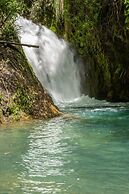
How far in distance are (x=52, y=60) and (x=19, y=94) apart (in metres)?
6.79

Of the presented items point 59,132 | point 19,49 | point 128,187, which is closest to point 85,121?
point 59,132

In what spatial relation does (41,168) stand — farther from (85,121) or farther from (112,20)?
(112,20)

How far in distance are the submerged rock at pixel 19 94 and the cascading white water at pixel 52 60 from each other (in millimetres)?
4426

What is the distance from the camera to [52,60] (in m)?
19.0

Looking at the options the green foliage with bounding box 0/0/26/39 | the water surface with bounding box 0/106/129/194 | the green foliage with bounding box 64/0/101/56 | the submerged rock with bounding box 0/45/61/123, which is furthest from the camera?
the green foliage with bounding box 64/0/101/56

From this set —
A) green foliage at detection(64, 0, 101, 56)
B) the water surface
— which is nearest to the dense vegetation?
the water surface

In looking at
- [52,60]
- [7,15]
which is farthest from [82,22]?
[7,15]

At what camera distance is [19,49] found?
14.4 metres

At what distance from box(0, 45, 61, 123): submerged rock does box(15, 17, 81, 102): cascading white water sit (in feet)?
14.5

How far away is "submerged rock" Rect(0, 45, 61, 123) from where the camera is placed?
11.9 metres

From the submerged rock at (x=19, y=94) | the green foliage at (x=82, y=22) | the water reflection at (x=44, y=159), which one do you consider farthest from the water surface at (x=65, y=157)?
the green foliage at (x=82, y=22)

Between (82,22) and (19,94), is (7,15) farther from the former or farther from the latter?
(82,22)

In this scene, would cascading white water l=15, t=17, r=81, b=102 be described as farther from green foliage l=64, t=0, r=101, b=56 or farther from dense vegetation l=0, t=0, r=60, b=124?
dense vegetation l=0, t=0, r=60, b=124

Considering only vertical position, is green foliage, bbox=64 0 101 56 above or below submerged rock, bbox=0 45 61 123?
above
